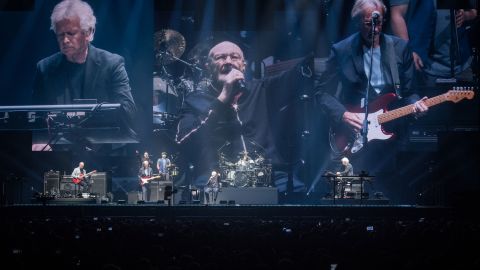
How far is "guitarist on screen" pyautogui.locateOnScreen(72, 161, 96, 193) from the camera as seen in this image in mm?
19578

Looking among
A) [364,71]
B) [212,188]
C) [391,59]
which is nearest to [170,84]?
[212,188]

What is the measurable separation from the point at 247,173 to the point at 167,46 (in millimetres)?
5128

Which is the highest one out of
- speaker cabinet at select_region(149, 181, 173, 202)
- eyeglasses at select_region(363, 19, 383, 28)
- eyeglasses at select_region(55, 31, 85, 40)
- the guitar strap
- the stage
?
eyeglasses at select_region(363, 19, 383, 28)

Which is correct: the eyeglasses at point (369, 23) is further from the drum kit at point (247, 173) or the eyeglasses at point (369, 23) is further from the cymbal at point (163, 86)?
the cymbal at point (163, 86)

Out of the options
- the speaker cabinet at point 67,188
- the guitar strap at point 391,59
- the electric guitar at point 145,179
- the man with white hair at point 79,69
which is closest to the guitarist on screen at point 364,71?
the guitar strap at point 391,59

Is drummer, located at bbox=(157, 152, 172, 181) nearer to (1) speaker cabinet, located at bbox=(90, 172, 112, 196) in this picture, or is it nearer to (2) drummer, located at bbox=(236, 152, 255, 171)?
(1) speaker cabinet, located at bbox=(90, 172, 112, 196)

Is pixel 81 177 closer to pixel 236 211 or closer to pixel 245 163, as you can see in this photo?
pixel 245 163

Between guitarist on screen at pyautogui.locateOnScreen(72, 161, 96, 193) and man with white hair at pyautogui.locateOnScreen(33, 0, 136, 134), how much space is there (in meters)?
2.01

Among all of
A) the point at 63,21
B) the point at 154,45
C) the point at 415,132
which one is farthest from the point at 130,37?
the point at 415,132

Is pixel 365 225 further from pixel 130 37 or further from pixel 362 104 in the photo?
pixel 130 37

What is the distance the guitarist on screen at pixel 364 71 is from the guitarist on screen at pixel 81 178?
26.3 ft

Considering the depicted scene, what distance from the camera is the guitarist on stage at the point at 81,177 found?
1959 centimetres

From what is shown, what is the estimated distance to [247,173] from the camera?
63.8 ft

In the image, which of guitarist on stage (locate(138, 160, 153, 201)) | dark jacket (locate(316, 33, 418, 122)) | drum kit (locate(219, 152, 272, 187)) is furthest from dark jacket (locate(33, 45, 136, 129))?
dark jacket (locate(316, 33, 418, 122))
